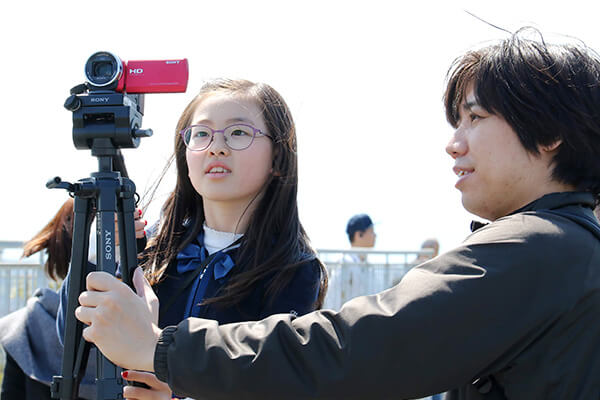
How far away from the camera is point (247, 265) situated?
2.31 metres

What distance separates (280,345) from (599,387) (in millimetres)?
689

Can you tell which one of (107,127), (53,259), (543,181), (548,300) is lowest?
(53,259)

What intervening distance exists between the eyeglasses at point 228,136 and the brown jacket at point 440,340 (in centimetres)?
106

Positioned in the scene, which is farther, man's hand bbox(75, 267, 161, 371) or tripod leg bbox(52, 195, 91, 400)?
tripod leg bbox(52, 195, 91, 400)

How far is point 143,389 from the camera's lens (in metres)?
1.69

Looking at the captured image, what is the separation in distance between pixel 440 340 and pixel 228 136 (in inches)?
50.4

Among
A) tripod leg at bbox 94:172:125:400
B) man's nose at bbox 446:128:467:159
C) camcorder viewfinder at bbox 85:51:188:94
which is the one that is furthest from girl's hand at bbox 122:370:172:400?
man's nose at bbox 446:128:467:159

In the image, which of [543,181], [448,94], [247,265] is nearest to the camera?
[543,181]

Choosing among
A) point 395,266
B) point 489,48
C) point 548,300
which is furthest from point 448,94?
point 395,266

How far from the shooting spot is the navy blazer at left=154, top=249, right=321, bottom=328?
2197 mm

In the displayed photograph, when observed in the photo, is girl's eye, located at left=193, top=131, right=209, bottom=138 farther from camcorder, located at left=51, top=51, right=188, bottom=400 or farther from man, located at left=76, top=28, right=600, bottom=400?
man, located at left=76, top=28, right=600, bottom=400

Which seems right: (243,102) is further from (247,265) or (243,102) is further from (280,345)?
(280,345)

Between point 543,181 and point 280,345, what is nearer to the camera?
point 280,345

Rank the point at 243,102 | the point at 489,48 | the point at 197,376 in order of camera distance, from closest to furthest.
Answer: the point at 197,376
the point at 489,48
the point at 243,102
